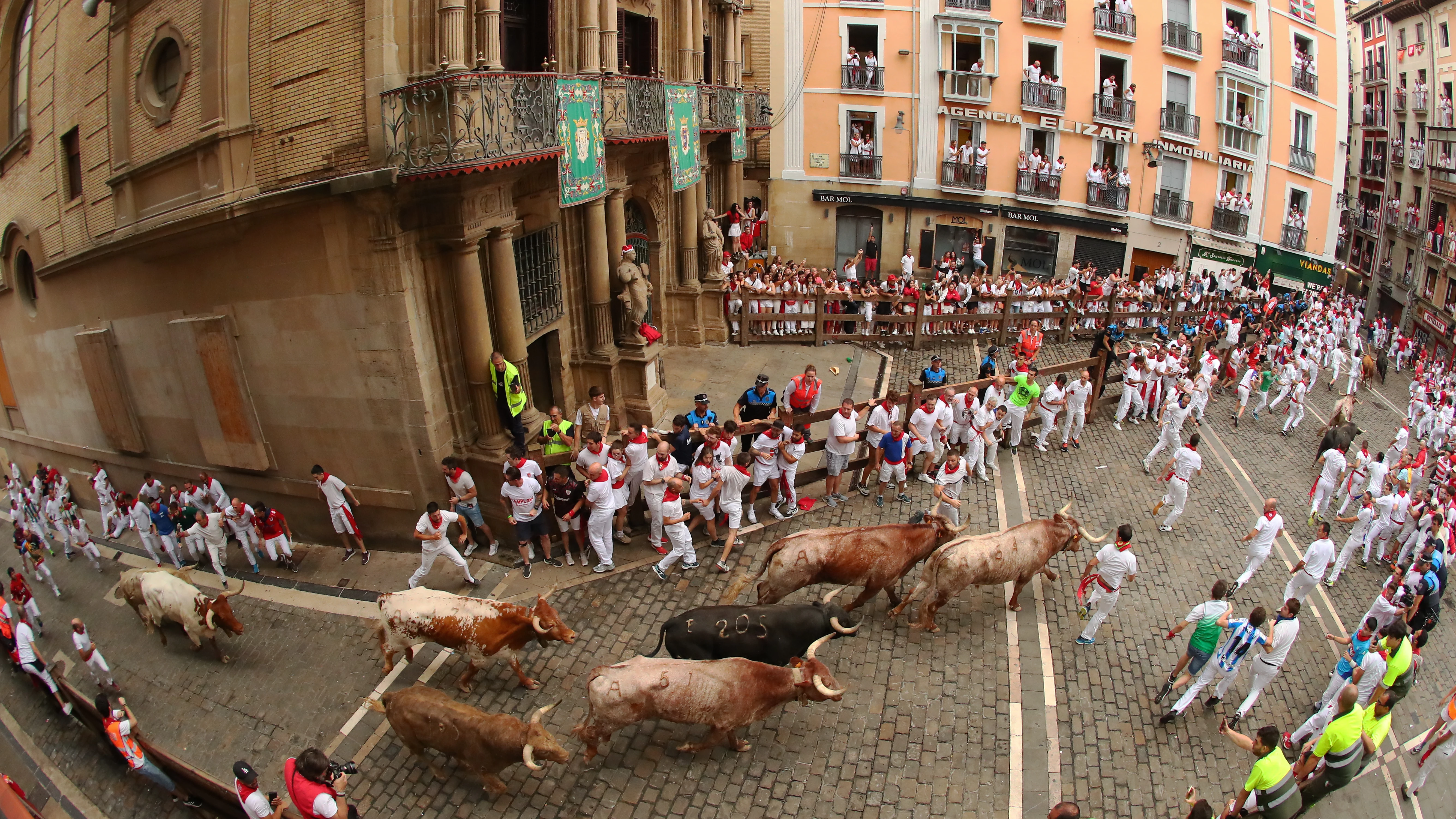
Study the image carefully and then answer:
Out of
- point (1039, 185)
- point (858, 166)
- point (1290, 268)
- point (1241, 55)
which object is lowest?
point (1290, 268)

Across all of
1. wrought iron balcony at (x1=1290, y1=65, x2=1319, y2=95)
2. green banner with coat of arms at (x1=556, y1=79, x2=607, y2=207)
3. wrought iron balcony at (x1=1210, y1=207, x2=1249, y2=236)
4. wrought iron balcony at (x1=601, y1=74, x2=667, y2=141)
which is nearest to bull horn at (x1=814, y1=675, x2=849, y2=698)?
green banner with coat of arms at (x1=556, y1=79, x2=607, y2=207)

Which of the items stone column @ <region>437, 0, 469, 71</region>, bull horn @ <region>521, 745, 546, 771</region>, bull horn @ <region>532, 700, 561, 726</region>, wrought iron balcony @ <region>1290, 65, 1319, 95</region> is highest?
wrought iron balcony @ <region>1290, 65, 1319, 95</region>

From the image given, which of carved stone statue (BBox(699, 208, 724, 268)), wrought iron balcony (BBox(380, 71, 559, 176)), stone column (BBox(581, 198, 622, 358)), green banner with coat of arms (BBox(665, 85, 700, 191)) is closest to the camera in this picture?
wrought iron balcony (BBox(380, 71, 559, 176))

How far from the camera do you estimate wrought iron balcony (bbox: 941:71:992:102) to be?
Result: 28.5 meters

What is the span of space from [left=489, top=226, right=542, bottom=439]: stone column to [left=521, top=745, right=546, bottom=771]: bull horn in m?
6.14

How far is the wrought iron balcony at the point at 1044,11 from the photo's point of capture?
28.0 metres

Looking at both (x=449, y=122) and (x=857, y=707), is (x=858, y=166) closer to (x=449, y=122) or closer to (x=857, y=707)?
(x=449, y=122)

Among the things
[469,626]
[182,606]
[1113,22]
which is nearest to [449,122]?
[469,626]

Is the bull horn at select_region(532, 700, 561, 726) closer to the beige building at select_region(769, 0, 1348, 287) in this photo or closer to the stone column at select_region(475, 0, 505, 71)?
the stone column at select_region(475, 0, 505, 71)

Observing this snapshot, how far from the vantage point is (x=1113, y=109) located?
28.8 meters

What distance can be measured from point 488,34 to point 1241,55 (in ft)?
92.8

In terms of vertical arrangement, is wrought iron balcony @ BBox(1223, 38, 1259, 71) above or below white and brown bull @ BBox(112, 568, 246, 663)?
above

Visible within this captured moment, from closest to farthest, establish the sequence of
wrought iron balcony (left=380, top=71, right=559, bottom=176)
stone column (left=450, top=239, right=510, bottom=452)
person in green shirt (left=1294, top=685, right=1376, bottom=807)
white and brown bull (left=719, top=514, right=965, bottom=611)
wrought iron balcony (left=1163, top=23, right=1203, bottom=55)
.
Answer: person in green shirt (left=1294, top=685, right=1376, bottom=807) < white and brown bull (left=719, top=514, right=965, bottom=611) < wrought iron balcony (left=380, top=71, right=559, bottom=176) < stone column (left=450, top=239, right=510, bottom=452) < wrought iron balcony (left=1163, top=23, right=1203, bottom=55)

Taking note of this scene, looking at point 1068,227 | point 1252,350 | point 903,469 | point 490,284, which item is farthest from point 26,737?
point 1068,227
